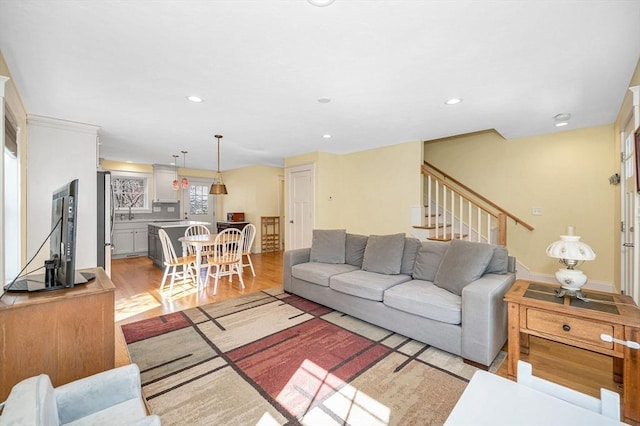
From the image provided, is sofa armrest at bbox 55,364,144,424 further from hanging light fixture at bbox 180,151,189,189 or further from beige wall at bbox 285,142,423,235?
hanging light fixture at bbox 180,151,189,189

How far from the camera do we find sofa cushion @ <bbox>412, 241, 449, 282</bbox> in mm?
2936

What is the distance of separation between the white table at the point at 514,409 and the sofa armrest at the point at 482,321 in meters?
1.11

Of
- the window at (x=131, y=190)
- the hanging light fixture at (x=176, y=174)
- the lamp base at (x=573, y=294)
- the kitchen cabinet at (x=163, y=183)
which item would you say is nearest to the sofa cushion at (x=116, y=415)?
the lamp base at (x=573, y=294)

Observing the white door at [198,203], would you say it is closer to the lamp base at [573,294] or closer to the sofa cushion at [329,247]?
the sofa cushion at [329,247]

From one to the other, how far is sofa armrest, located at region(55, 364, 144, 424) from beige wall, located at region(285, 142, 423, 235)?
436cm

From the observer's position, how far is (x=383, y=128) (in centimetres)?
403

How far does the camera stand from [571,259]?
184 centimetres

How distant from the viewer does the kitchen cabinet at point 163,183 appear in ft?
23.9

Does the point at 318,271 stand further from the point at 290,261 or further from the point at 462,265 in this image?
the point at 462,265

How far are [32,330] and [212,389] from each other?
1079mm

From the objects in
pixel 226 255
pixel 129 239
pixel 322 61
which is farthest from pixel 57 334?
pixel 129 239

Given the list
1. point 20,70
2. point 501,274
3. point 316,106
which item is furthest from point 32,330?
point 501,274

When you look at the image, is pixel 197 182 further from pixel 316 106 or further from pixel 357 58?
pixel 357 58

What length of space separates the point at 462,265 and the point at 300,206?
3.92 meters
